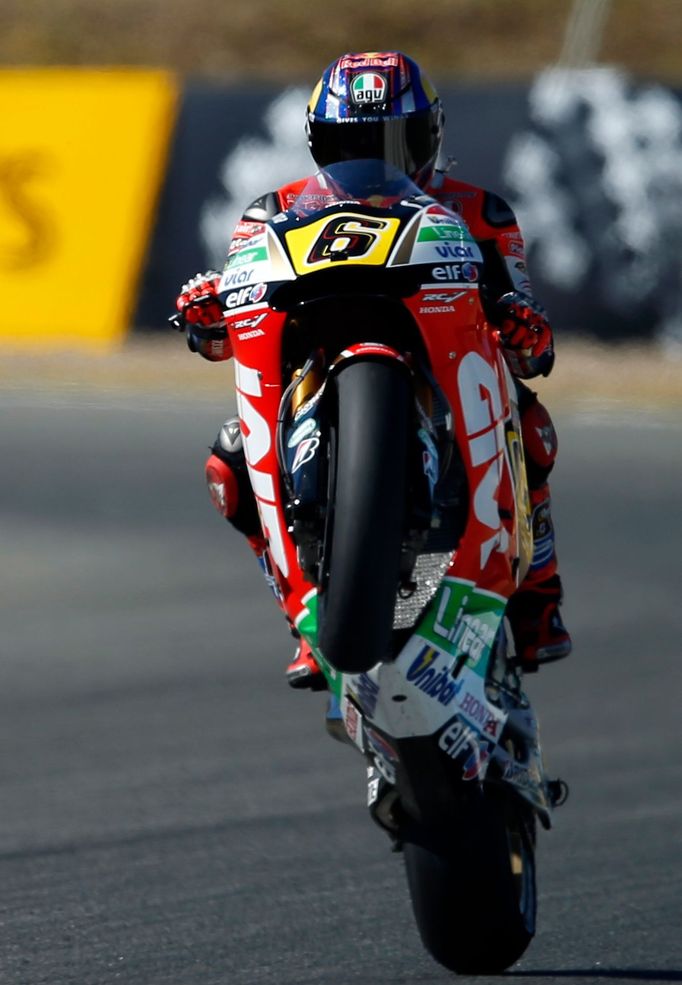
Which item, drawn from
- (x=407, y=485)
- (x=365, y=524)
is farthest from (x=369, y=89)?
(x=365, y=524)

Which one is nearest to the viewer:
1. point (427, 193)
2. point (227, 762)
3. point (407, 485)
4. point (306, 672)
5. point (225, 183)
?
point (407, 485)

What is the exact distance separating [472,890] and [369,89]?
1.60m

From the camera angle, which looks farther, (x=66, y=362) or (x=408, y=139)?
(x=66, y=362)

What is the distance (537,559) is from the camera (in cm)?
429

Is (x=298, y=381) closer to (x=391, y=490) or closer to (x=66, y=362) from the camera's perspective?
(x=391, y=490)

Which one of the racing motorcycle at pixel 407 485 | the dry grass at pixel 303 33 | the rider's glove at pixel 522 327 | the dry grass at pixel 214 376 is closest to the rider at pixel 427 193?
the rider's glove at pixel 522 327

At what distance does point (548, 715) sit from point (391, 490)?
3.70 metres

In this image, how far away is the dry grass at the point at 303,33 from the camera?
2322cm

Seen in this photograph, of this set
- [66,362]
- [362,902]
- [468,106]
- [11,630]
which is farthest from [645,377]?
[362,902]

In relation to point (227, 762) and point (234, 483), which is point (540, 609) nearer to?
point (234, 483)

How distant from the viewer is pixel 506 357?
12.9ft

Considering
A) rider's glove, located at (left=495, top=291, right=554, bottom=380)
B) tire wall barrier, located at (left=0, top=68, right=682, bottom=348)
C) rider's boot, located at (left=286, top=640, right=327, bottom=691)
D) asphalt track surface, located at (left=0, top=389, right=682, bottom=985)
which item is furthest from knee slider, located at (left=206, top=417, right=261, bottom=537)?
tire wall barrier, located at (left=0, top=68, right=682, bottom=348)

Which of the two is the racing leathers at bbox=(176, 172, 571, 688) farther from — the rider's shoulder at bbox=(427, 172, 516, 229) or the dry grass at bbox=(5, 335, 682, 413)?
the dry grass at bbox=(5, 335, 682, 413)

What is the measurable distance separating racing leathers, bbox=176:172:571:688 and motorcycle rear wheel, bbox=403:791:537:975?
1.32 ft
